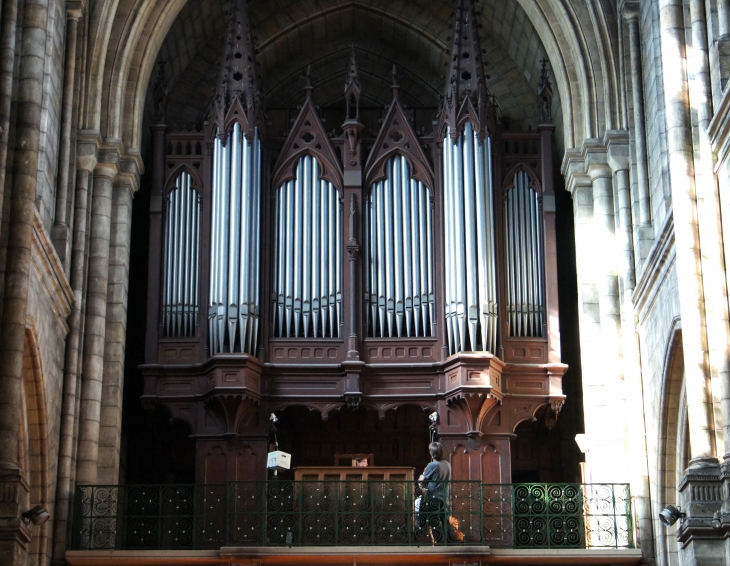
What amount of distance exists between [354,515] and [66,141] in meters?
6.94

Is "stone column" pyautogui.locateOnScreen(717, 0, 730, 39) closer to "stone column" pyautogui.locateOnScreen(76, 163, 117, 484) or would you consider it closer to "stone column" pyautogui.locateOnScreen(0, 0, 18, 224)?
"stone column" pyautogui.locateOnScreen(0, 0, 18, 224)

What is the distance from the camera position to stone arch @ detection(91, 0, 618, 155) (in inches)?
902

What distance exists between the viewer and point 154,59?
24109 mm

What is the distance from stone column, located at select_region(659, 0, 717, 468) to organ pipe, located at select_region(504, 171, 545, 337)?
5.66 meters

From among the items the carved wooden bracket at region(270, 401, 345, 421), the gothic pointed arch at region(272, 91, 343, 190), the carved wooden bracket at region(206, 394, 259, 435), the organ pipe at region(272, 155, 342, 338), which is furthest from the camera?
the gothic pointed arch at region(272, 91, 343, 190)

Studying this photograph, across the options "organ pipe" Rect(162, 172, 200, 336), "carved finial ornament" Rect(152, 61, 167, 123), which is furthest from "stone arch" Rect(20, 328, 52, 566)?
"carved finial ornament" Rect(152, 61, 167, 123)

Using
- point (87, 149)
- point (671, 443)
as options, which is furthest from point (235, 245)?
point (671, 443)

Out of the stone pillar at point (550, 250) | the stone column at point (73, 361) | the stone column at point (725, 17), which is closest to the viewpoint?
the stone column at point (725, 17)

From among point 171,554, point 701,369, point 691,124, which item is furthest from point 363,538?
point 691,124

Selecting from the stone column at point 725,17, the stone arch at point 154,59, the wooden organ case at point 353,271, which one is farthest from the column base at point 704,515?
the stone arch at point 154,59

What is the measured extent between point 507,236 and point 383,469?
4817 mm

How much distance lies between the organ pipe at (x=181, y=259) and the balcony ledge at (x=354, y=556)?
13.7 ft

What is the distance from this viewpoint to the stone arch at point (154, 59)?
22.9m

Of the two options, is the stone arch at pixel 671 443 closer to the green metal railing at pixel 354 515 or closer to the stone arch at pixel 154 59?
the green metal railing at pixel 354 515
